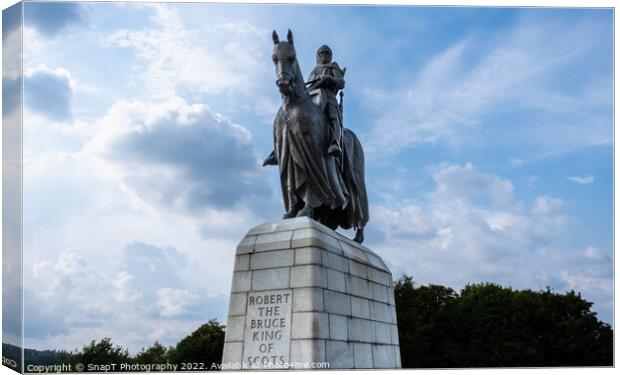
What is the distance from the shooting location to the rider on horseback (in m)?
13.3

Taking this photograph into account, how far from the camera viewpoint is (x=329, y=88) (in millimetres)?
14266

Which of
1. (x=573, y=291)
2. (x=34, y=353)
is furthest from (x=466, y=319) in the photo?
(x=34, y=353)

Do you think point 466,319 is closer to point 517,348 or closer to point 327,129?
point 517,348

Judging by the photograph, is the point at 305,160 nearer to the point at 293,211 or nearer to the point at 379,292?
the point at 293,211

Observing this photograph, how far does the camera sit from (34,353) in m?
11.3

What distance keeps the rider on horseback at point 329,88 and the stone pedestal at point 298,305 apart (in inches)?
87.6

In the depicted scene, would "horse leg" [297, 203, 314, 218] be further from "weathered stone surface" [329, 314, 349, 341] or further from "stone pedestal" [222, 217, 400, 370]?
"weathered stone surface" [329, 314, 349, 341]

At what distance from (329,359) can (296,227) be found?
2626 mm

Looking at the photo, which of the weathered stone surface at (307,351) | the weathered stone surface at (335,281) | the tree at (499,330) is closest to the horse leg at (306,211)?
the weathered stone surface at (335,281)

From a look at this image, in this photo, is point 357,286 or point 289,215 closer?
point 357,286

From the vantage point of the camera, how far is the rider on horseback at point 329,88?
13345 millimetres

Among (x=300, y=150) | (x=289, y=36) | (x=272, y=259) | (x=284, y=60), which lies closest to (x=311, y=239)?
(x=272, y=259)

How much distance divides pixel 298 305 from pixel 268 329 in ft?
2.29

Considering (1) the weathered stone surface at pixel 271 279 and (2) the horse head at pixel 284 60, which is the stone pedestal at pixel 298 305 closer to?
(1) the weathered stone surface at pixel 271 279
